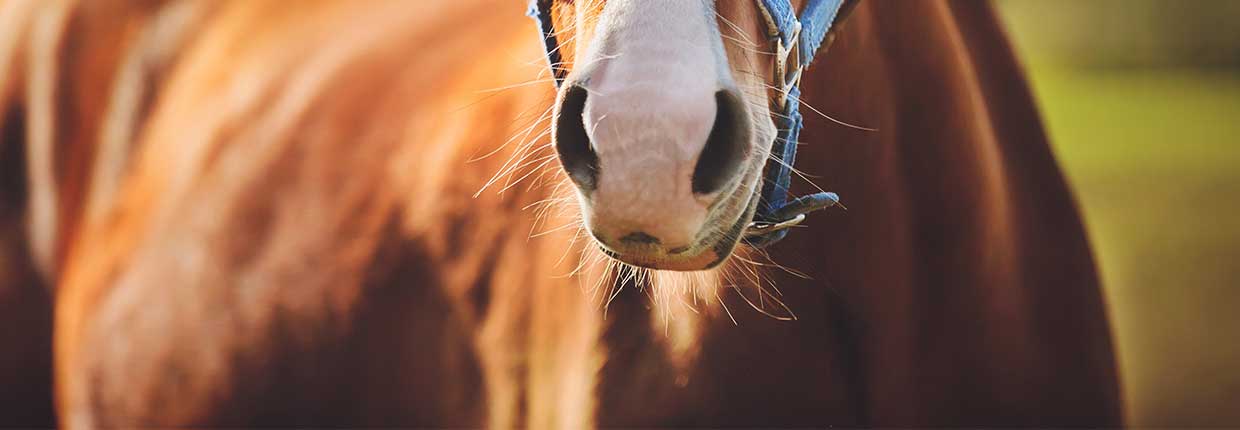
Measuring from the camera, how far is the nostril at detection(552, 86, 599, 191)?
3.54ft

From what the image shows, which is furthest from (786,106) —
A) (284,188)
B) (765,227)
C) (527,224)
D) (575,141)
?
(284,188)

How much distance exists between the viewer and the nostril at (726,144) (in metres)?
1.07

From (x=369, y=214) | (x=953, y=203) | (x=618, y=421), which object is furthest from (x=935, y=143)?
(x=369, y=214)

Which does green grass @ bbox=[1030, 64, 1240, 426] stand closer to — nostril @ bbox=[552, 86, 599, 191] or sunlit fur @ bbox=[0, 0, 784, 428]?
sunlit fur @ bbox=[0, 0, 784, 428]

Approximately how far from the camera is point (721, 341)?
1.61m

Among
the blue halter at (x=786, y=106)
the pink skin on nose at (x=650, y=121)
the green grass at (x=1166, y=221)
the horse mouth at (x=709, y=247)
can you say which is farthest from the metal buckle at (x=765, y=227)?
the green grass at (x=1166, y=221)

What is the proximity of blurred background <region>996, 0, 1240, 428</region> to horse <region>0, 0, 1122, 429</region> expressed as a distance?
127 cm

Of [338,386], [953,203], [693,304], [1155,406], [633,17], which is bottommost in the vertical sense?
[1155,406]

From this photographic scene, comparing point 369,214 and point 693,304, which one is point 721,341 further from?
point 369,214

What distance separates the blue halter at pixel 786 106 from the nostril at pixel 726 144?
0.47 ft

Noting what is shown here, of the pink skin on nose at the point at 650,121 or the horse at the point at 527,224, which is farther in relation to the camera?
the horse at the point at 527,224

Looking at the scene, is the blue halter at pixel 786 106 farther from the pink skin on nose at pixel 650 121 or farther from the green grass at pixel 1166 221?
the green grass at pixel 1166 221

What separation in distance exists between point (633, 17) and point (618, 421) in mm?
750

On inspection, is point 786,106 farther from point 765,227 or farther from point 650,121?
point 650,121
